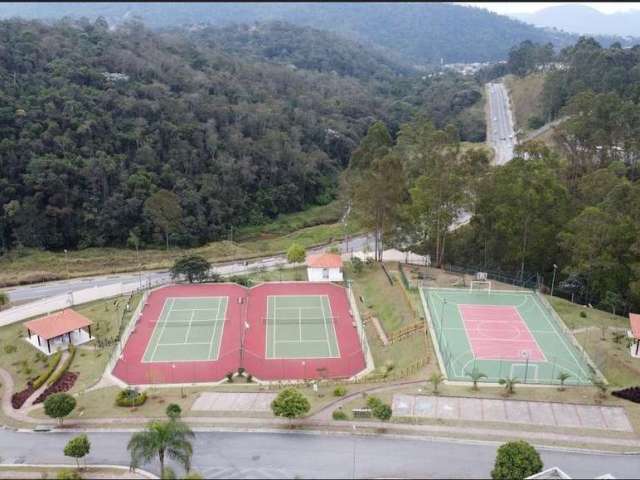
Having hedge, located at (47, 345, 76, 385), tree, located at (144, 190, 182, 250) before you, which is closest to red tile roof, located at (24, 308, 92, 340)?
hedge, located at (47, 345, 76, 385)

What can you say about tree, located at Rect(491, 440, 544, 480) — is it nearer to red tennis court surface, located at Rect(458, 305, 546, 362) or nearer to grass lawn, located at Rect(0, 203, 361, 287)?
red tennis court surface, located at Rect(458, 305, 546, 362)

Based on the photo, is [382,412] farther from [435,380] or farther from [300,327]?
[300,327]

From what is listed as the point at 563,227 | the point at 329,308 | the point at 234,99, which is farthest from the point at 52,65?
the point at 563,227

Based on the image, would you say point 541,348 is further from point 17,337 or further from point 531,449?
point 17,337

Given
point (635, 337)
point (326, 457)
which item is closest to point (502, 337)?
point (635, 337)

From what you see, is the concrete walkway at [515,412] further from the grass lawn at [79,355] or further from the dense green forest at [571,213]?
the grass lawn at [79,355]

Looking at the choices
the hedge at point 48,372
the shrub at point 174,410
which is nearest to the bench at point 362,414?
the shrub at point 174,410
